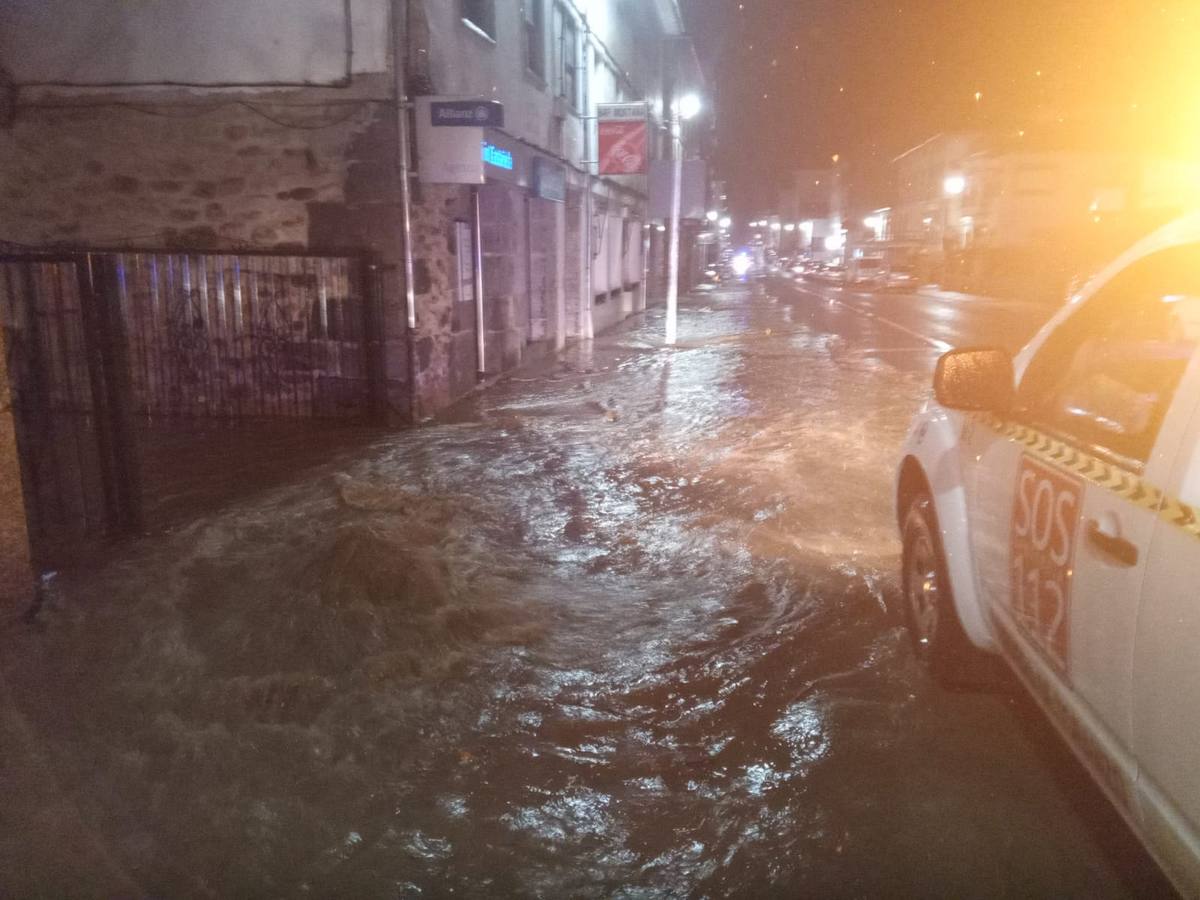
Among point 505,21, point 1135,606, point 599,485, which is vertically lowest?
point 599,485

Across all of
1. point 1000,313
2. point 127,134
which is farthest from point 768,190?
point 127,134

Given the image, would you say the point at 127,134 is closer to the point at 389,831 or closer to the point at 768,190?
the point at 389,831

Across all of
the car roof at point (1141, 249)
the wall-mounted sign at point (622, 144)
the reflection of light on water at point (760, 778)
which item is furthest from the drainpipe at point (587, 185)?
the reflection of light on water at point (760, 778)

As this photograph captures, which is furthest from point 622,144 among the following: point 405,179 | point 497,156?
point 405,179

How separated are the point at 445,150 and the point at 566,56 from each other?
29.3 feet

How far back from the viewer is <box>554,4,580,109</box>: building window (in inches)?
688

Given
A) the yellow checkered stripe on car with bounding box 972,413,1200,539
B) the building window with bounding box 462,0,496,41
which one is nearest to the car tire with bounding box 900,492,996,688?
the yellow checkered stripe on car with bounding box 972,413,1200,539

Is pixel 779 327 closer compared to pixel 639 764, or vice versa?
pixel 639 764

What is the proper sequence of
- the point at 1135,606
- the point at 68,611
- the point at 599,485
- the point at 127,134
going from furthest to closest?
the point at 127,134 → the point at 599,485 → the point at 68,611 → the point at 1135,606

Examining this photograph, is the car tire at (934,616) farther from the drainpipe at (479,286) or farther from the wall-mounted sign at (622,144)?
the wall-mounted sign at (622,144)

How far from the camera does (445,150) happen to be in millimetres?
10469

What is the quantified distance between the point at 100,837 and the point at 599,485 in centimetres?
533

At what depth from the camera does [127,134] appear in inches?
428

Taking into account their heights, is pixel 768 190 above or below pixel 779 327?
above
